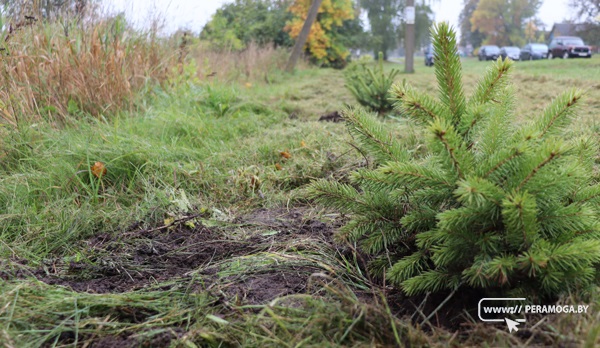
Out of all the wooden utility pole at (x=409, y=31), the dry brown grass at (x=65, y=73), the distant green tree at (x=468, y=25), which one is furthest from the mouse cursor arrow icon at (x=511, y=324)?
the distant green tree at (x=468, y=25)

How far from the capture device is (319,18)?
21.8 meters

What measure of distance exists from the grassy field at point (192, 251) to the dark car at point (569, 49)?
986 inches

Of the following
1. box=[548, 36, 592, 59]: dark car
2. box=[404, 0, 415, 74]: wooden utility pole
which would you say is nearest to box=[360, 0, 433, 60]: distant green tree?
box=[548, 36, 592, 59]: dark car

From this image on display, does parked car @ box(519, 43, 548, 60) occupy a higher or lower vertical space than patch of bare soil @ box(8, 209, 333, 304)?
higher

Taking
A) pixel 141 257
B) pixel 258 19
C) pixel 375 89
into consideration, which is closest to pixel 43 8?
pixel 141 257

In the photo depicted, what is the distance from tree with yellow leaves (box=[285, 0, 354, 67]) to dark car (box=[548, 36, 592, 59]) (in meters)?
13.3

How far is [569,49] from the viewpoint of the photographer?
82.9ft

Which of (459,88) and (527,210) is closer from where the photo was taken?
(527,210)

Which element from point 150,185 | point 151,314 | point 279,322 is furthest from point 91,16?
point 279,322

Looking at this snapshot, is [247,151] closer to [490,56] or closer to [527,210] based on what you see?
[527,210]

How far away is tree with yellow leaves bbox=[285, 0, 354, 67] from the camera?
69.2ft

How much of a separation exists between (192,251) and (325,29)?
2124cm

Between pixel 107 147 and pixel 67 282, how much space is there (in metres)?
1.60

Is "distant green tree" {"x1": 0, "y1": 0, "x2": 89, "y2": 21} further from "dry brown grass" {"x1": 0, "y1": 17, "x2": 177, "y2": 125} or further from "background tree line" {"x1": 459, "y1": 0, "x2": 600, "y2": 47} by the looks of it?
"background tree line" {"x1": 459, "y1": 0, "x2": 600, "y2": 47}
